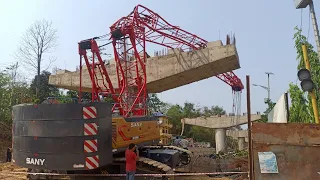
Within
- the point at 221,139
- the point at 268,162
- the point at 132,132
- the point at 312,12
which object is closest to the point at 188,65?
the point at 132,132

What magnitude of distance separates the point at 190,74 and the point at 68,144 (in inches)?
632

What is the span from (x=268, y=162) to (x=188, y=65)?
52.9 ft

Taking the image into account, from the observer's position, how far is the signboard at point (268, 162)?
6.13 metres

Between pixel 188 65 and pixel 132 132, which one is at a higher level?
pixel 188 65

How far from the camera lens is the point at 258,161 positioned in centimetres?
621

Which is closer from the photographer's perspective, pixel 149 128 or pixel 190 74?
pixel 149 128

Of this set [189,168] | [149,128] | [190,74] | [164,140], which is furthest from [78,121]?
[190,74]

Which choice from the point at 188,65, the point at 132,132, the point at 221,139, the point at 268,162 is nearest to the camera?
the point at 268,162

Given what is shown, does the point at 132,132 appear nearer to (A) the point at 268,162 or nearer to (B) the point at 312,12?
(A) the point at 268,162

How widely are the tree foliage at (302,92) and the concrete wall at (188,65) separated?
7.28 metres

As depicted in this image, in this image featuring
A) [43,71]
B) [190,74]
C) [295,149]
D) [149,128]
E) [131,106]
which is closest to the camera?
[295,149]

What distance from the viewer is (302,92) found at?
12.7m

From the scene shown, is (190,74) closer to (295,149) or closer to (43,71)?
(295,149)

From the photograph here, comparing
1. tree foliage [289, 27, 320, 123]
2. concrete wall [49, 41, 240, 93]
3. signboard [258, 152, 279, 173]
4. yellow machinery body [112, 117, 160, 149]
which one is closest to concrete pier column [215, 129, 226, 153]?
concrete wall [49, 41, 240, 93]
